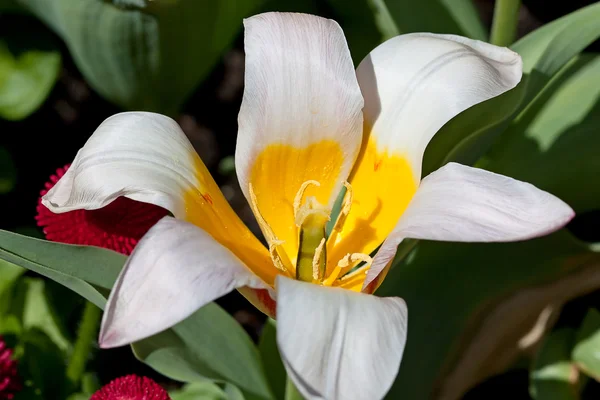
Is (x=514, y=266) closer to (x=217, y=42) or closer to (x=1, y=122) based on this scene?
(x=217, y=42)

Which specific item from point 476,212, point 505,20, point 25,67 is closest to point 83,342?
point 25,67

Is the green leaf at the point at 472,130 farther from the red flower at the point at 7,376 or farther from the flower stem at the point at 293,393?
the red flower at the point at 7,376

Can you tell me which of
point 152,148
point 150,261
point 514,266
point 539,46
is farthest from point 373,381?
point 514,266

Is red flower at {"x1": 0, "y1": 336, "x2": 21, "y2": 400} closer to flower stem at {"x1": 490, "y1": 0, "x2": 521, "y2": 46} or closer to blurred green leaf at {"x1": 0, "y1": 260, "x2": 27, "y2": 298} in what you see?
blurred green leaf at {"x1": 0, "y1": 260, "x2": 27, "y2": 298}

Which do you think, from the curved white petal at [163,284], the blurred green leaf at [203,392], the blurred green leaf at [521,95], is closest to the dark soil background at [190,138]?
the blurred green leaf at [203,392]

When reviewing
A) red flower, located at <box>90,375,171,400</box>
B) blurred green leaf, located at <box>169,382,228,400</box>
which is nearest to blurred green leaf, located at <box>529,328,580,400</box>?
blurred green leaf, located at <box>169,382,228,400</box>

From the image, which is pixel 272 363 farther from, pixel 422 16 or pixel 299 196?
pixel 422 16

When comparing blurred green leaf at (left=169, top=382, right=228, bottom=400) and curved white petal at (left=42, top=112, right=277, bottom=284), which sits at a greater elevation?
curved white petal at (left=42, top=112, right=277, bottom=284)
